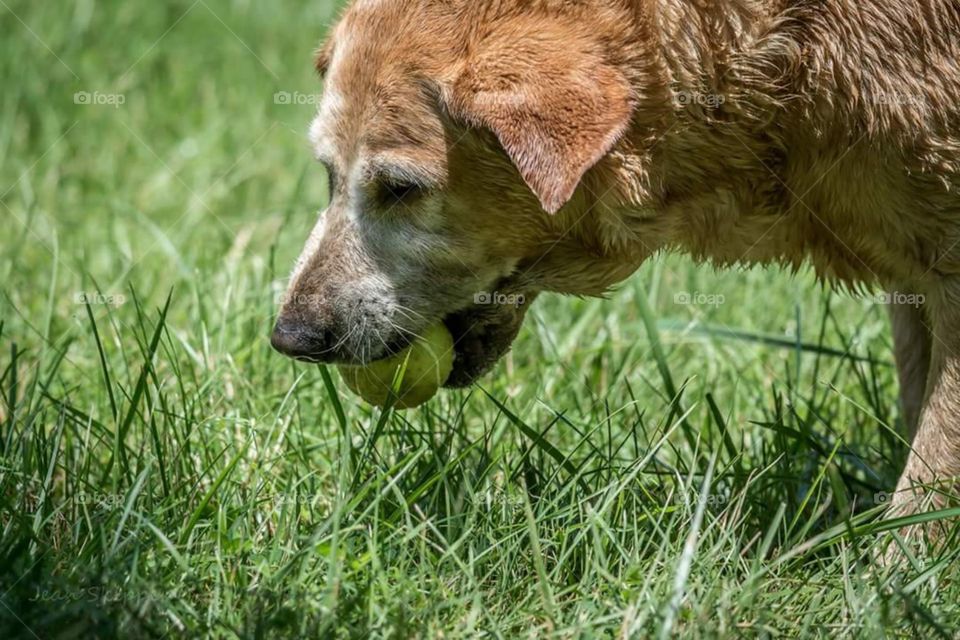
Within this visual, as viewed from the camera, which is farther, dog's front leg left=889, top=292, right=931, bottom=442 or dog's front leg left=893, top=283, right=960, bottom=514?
dog's front leg left=889, top=292, right=931, bottom=442

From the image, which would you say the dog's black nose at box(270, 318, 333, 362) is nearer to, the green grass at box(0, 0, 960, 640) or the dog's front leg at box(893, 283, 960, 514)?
the green grass at box(0, 0, 960, 640)

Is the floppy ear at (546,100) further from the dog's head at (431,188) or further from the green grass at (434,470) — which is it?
the green grass at (434,470)

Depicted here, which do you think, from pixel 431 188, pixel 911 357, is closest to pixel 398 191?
pixel 431 188

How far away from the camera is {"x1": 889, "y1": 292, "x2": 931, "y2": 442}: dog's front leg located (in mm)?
3996

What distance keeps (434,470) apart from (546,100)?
1027mm

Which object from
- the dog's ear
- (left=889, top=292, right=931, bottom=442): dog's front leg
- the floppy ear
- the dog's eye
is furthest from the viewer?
(left=889, top=292, right=931, bottom=442): dog's front leg

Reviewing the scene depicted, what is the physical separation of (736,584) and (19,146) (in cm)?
475

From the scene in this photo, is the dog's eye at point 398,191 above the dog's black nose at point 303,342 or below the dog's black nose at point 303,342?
above

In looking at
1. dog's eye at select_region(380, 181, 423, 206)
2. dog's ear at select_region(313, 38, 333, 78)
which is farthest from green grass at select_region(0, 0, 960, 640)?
dog's ear at select_region(313, 38, 333, 78)

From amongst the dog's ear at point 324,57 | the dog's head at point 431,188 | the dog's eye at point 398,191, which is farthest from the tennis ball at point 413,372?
the dog's ear at point 324,57

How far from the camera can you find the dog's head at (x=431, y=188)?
330 cm

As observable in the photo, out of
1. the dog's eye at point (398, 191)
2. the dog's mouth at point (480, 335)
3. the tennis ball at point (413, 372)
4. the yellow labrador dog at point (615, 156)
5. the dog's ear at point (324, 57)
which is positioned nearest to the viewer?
the yellow labrador dog at point (615, 156)

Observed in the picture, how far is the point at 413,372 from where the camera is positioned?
3.59 metres

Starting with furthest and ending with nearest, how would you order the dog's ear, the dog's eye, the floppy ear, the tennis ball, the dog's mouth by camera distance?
1. the dog's ear
2. the dog's mouth
3. the tennis ball
4. the dog's eye
5. the floppy ear
